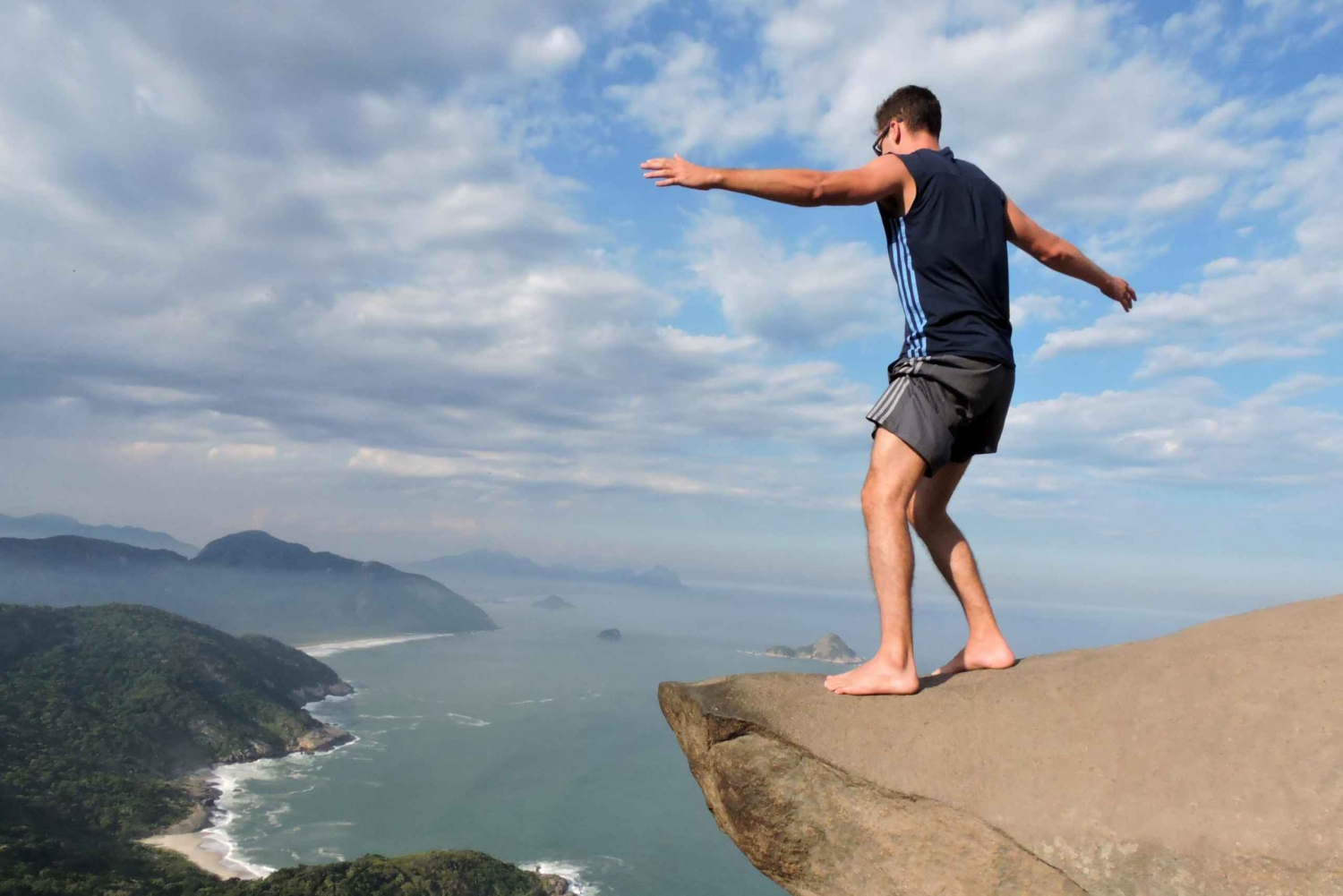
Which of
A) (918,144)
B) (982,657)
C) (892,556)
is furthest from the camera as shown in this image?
(982,657)

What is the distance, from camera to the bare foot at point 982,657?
4.28 meters

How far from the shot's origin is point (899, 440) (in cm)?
387

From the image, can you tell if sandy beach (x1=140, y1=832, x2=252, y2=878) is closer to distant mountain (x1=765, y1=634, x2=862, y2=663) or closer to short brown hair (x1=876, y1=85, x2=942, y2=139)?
short brown hair (x1=876, y1=85, x2=942, y2=139)

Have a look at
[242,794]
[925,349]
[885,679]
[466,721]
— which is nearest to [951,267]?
[925,349]

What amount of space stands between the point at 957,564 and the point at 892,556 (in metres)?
0.96

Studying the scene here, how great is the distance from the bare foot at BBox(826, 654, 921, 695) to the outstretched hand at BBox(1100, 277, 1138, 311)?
8.88ft

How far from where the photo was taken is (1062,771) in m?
3.23

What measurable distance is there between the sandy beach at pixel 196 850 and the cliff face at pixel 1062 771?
214 ft

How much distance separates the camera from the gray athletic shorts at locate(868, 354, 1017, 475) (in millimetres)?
3857

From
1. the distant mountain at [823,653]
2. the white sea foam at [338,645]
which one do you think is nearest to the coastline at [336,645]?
the white sea foam at [338,645]

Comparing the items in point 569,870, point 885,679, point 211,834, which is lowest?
point 569,870

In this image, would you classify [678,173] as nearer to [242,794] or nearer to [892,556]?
[892,556]

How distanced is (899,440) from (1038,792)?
166cm

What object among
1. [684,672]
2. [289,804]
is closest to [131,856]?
[289,804]
